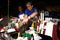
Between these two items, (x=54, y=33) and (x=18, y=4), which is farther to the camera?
(x=18, y=4)

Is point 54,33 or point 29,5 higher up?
point 29,5

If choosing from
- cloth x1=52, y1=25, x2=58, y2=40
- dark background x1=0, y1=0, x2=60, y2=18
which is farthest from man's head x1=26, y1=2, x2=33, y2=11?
cloth x1=52, y1=25, x2=58, y2=40

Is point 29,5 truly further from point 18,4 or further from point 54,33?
point 54,33

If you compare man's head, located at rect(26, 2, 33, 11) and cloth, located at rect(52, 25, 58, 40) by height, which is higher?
man's head, located at rect(26, 2, 33, 11)

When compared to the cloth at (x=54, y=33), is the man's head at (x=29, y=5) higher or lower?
higher

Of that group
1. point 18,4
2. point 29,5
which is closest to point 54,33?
point 29,5

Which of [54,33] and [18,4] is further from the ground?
[18,4]

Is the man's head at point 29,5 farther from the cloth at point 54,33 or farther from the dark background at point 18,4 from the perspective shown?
the cloth at point 54,33

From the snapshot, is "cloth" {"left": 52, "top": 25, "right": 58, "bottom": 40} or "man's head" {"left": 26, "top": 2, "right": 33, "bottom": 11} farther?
"man's head" {"left": 26, "top": 2, "right": 33, "bottom": 11}

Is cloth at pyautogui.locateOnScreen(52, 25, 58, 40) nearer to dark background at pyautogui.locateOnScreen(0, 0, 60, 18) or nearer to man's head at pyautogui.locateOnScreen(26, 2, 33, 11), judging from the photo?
dark background at pyautogui.locateOnScreen(0, 0, 60, 18)

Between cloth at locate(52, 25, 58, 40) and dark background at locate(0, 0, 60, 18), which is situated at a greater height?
dark background at locate(0, 0, 60, 18)

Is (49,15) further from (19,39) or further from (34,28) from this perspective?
(19,39)

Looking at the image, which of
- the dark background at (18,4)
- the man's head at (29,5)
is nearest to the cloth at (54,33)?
the dark background at (18,4)

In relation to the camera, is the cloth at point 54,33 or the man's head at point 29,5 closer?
the cloth at point 54,33
